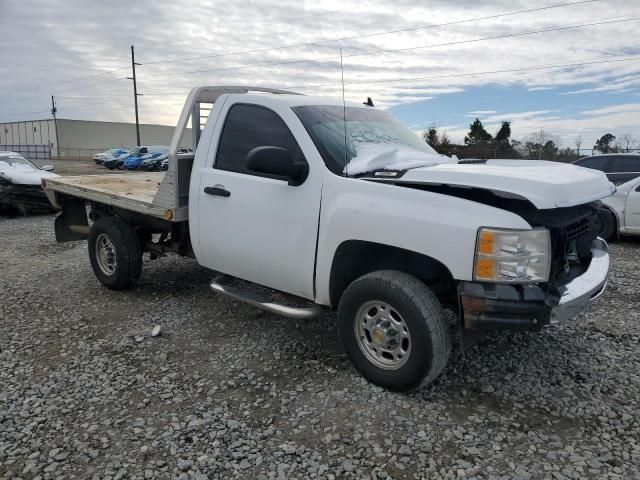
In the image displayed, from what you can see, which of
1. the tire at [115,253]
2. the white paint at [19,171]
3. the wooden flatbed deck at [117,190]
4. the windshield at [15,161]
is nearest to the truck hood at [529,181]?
the wooden flatbed deck at [117,190]

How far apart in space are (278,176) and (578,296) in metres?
2.24

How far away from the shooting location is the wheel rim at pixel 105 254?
582cm

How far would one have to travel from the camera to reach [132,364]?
402 centimetres

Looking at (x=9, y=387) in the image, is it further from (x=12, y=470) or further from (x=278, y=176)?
(x=278, y=176)

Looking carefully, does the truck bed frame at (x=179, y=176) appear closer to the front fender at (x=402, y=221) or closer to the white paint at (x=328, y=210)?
the white paint at (x=328, y=210)

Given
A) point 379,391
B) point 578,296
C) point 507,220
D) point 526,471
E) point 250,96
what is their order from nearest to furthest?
point 526,471
point 507,220
point 578,296
point 379,391
point 250,96

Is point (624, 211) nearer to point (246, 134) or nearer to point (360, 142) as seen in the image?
point (360, 142)

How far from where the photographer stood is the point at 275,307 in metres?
3.97

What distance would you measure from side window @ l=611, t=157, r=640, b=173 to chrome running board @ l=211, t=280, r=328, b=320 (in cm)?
880

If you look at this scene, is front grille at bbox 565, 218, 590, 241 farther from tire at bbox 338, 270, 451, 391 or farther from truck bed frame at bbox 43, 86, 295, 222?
truck bed frame at bbox 43, 86, 295, 222

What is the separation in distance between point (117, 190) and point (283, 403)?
3.82 m

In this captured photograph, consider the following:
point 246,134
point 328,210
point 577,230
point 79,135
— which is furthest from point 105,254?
point 79,135

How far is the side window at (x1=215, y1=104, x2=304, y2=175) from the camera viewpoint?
13.5ft

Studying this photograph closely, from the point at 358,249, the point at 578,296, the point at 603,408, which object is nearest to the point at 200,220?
the point at 358,249
